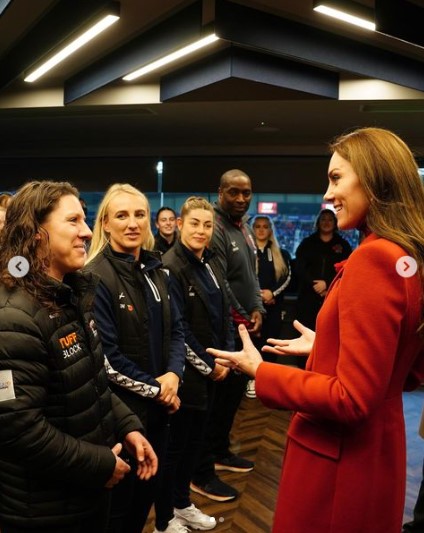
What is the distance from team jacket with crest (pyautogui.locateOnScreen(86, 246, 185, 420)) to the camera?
6.17 feet

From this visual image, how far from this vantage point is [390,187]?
43.1 inches

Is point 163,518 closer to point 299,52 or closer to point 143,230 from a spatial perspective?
point 143,230

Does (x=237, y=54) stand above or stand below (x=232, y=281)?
above

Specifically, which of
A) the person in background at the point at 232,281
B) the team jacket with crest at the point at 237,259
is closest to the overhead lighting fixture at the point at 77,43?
the person in background at the point at 232,281

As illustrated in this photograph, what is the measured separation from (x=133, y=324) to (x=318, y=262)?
3402 millimetres

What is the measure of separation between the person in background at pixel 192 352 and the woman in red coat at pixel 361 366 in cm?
122

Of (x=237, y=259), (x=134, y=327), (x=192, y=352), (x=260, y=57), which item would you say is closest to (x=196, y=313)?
(x=192, y=352)

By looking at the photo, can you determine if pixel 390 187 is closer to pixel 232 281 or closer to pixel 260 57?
pixel 232 281

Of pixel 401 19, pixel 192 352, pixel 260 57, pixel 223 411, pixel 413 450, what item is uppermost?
pixel 260 57

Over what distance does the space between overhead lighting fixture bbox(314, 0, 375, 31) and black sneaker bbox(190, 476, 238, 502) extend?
2670 millimetres

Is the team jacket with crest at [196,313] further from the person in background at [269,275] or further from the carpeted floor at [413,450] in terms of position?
the person in background at [269,275]

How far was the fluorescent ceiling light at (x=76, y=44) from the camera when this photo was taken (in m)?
3.16

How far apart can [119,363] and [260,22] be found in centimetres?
251

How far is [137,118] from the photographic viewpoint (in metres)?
5.64
